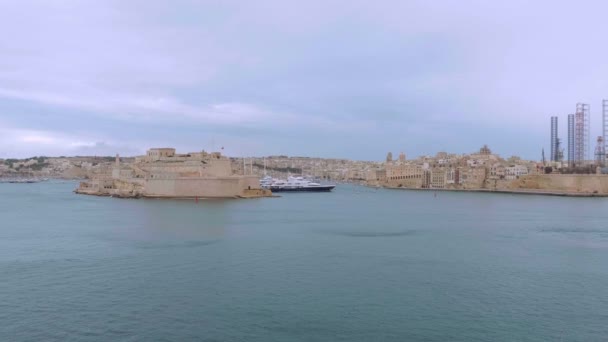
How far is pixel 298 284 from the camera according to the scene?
912 cm

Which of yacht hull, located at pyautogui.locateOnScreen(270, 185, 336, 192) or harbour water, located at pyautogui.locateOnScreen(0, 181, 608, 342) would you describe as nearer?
harbour water, located at pyautogui.locateOnScreen(0, 181, 608, 342)

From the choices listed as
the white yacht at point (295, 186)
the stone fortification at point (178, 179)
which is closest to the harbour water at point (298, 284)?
the stone fortification at point (178, 179)

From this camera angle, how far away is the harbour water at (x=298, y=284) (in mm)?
6938

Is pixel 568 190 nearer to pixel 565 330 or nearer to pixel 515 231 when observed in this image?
pixel 515 231

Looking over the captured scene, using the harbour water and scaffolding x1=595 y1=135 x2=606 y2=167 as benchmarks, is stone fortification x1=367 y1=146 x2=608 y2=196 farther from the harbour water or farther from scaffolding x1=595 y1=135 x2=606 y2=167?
the harbour water

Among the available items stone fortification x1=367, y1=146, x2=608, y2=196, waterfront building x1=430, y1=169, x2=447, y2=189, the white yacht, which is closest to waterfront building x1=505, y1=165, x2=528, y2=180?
stone fortification x1=367, y1=146, x2=608, y2=196

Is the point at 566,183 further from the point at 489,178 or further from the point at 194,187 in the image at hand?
the point at 194,187

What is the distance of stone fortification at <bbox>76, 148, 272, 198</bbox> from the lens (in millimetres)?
32156

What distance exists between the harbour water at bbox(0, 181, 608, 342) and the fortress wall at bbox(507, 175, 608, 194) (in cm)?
3136

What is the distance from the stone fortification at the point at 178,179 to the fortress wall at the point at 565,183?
2592cm

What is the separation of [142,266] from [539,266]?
7641 mm

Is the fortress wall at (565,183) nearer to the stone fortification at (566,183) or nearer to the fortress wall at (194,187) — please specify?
the stone fortification at (566,183)

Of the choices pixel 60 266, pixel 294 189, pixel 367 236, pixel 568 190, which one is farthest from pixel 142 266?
pixel 568 190

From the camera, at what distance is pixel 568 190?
151 ft
